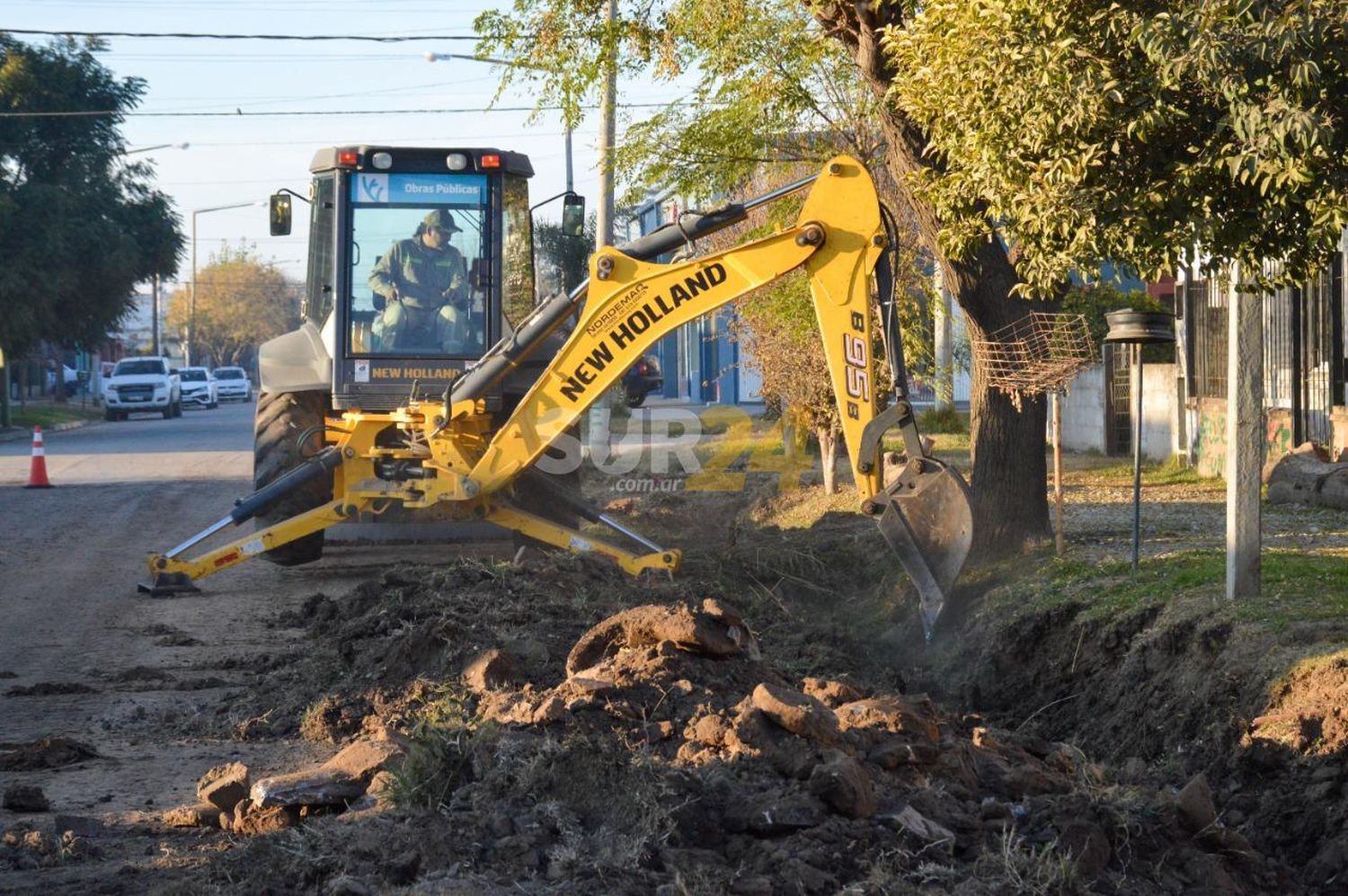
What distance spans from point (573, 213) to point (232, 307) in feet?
295

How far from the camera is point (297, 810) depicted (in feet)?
21.1

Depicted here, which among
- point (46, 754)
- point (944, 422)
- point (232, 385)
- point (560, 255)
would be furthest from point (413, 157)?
point (232, 385)

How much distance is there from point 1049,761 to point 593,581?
17.8ft

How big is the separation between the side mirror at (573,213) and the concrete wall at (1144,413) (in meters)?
6.95

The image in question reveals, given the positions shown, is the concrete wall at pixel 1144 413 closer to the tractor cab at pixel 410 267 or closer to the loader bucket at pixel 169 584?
the tractor cab at pixel 410 267

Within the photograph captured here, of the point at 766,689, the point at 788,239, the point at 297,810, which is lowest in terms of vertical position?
the point at 297,810

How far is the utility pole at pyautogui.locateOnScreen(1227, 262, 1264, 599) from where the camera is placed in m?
8.85

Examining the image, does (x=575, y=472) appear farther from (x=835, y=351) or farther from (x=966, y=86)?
(x=966, y=86)

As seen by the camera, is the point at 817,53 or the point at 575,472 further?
the point at 817,53

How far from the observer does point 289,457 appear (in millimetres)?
13562

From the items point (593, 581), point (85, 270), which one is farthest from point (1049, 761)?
point (85, 270)

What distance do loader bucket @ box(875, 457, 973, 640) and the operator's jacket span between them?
18.0 feet

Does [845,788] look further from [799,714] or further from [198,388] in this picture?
[198,388]

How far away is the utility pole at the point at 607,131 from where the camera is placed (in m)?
14.7
